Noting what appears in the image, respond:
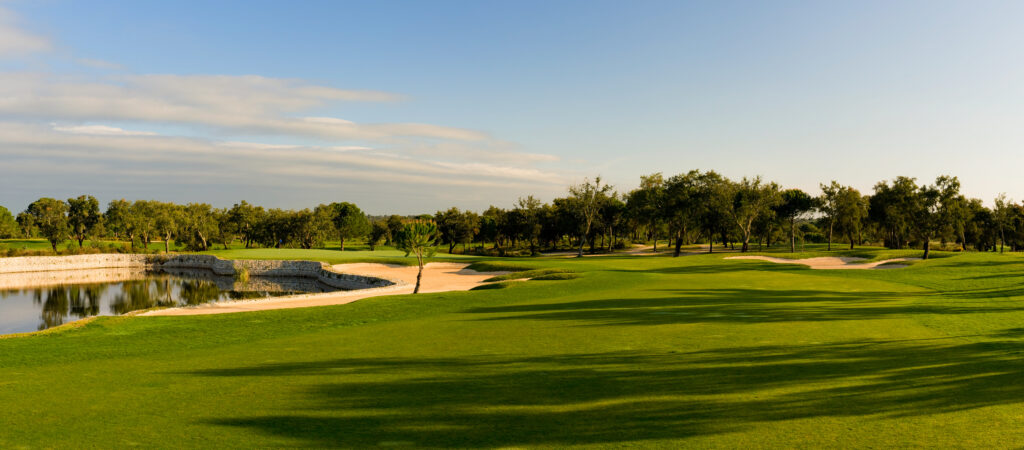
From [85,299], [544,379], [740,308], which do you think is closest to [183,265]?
[85,299]

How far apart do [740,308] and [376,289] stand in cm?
2730

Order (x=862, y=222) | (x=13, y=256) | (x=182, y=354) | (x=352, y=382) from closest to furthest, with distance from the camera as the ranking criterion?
1. (x=352, y=382)
2. (x=182, y=354)
3. (x=13, y=256)
4. (x=862, y=222)

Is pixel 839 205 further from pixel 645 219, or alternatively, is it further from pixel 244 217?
pixel 244 217

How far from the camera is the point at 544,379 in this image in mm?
10680

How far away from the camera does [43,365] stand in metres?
14.5

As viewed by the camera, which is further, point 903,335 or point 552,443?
point 903,335

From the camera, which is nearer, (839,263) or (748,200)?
(839,263)

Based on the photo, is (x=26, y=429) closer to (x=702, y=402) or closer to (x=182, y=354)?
(x=182, y=354)

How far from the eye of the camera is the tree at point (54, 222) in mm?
98625

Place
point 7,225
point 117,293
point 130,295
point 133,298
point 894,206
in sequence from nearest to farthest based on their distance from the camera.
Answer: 1. point 133,298
2. point 130,295
3. point 117,293
4. point 894,206
5. point 7,225

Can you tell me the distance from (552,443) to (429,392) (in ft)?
11.0

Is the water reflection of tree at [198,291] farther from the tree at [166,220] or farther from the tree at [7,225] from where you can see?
the tree at [7,225]

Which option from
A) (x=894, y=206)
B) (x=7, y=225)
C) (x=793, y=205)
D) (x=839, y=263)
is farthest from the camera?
(x=7, y=225)

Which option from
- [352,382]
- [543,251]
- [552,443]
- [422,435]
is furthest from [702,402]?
[543,251]
